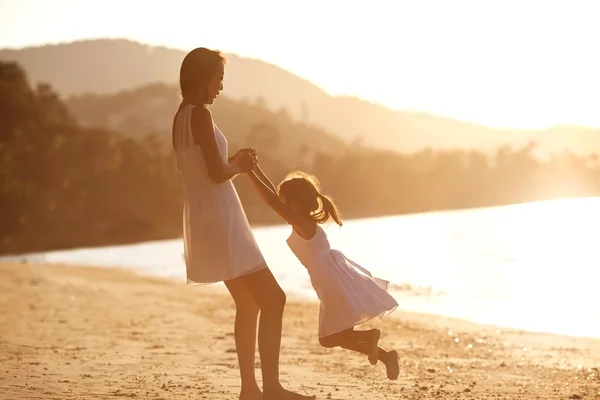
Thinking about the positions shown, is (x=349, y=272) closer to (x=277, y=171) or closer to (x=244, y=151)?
(x=244, y=151)

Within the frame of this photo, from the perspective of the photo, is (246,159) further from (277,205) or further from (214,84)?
(214,84)

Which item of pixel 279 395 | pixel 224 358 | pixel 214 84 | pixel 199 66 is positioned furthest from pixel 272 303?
pixel 224 358

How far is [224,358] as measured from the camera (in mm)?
9352

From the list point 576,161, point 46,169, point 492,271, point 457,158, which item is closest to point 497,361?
point 492,271

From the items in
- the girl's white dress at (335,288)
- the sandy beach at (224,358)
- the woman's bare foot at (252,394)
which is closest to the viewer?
the woman's bare foot at (252,394)

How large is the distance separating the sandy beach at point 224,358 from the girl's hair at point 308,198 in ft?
5.19

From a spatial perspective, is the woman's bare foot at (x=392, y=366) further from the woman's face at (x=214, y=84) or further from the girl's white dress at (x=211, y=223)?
the woman's face at (x=214, y=84)

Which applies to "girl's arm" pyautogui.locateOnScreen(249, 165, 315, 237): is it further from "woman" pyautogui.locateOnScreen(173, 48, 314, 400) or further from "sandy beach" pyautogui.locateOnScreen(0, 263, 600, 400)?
"sandy beach" pyautogui.locateOnScreen(0, 263, 600, 400)

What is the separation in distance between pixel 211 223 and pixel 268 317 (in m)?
0.66

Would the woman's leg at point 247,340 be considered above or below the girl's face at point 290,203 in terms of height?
below

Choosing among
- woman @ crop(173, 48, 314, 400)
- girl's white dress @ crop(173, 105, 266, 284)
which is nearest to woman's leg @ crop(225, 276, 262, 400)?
woman @ crop(173, 48, 314, 400)

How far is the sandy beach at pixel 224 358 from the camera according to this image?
723cm

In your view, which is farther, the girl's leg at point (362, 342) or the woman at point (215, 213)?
the girl's leg at point (362, 342)

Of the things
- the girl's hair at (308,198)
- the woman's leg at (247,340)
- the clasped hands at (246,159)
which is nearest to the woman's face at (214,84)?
the clasped hands at (246,159)
